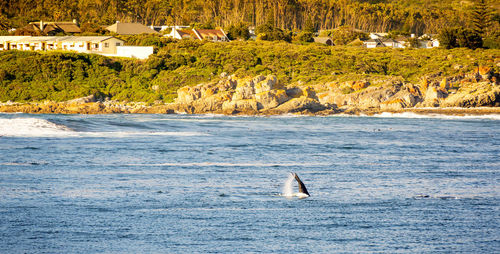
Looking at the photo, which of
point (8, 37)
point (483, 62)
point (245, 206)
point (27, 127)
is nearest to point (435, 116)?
point (483, 62)

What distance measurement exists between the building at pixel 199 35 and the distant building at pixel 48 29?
15.9m

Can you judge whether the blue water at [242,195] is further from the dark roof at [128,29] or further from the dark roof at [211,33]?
the dark roof at [128,29]

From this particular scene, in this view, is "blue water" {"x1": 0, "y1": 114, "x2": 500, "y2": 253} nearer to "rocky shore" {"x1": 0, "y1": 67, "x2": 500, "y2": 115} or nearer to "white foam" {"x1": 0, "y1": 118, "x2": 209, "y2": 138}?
"white foam" {"x1": 0, "y1": 118, "x2": 209, "y2": 138}

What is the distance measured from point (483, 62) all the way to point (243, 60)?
2999cm

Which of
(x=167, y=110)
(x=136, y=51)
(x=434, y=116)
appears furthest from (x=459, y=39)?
(x=167, y=110)

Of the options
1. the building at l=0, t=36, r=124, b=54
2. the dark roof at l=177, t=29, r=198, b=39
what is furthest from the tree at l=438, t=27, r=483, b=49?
the building at l=0, t=36, r=124, b=54

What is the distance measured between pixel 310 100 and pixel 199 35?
46.3 metres

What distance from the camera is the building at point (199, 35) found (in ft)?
322

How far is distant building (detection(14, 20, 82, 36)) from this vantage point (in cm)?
9410

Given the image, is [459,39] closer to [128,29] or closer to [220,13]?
[128,29]

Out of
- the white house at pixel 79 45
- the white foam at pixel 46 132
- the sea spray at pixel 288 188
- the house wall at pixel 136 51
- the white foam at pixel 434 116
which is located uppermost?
the white house at pixel 79 45

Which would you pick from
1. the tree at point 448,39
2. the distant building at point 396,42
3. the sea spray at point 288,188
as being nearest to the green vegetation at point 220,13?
the distant building at point 396,42

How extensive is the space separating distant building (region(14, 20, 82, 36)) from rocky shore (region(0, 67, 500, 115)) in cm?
3624

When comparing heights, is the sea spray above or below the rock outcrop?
below
